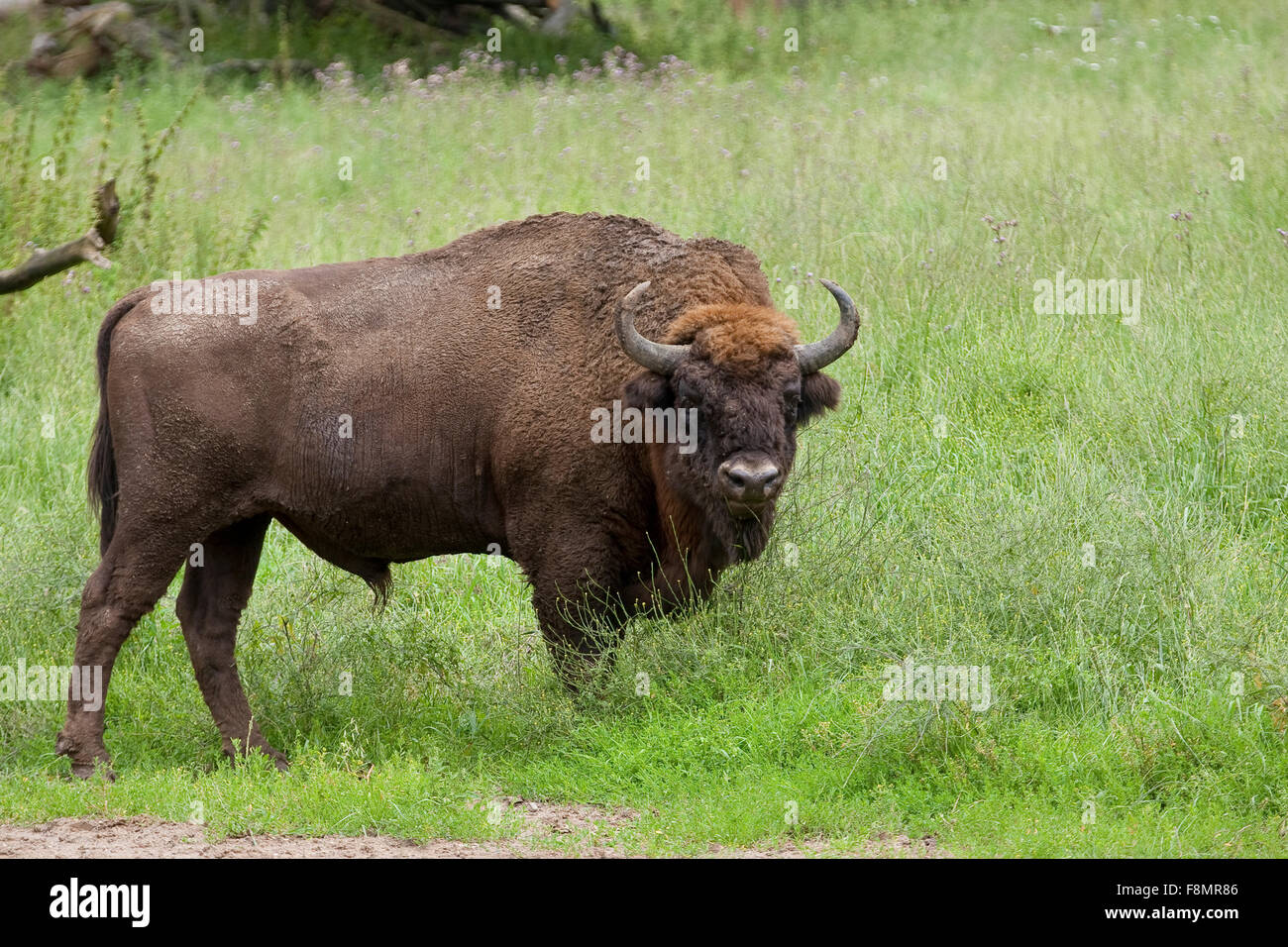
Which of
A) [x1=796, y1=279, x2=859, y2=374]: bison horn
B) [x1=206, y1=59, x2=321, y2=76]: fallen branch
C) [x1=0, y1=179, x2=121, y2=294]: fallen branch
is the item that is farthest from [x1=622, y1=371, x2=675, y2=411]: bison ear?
[x1=206, y1=59, x2=321, y2=76]: fallen branch

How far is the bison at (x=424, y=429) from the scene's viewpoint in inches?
277

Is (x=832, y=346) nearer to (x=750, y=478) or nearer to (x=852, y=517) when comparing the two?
(x=750, y=478)

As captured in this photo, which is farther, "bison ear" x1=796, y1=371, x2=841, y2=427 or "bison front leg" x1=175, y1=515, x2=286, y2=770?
"bison front leg" x1=175, y1=515, x2=286, y2=770

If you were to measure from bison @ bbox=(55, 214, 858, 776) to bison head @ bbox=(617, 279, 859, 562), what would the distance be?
37mm

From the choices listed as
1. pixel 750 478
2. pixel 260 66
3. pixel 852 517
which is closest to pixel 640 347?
pixel 750 478

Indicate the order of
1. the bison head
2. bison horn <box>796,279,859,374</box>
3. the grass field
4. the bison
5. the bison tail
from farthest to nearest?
the bison tail
the bison
bison horn <box>796,279,859,374</box>
the bison head
the grass field

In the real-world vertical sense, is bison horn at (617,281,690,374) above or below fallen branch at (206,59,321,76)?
above

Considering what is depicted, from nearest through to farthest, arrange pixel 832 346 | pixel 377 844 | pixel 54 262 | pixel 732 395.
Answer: pixel 377 844 → pixel 732 395 → pixel 832 346 → pixel 54 262

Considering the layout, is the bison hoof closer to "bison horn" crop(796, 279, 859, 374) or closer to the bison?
the bison

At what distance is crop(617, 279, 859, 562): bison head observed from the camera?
647 centimetres

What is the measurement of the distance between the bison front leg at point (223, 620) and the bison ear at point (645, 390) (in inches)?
88.5

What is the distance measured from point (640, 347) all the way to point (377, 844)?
2.44 m

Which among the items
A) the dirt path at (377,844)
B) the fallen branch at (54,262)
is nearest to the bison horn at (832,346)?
the dirt path at (377,844)

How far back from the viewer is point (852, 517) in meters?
8.41
